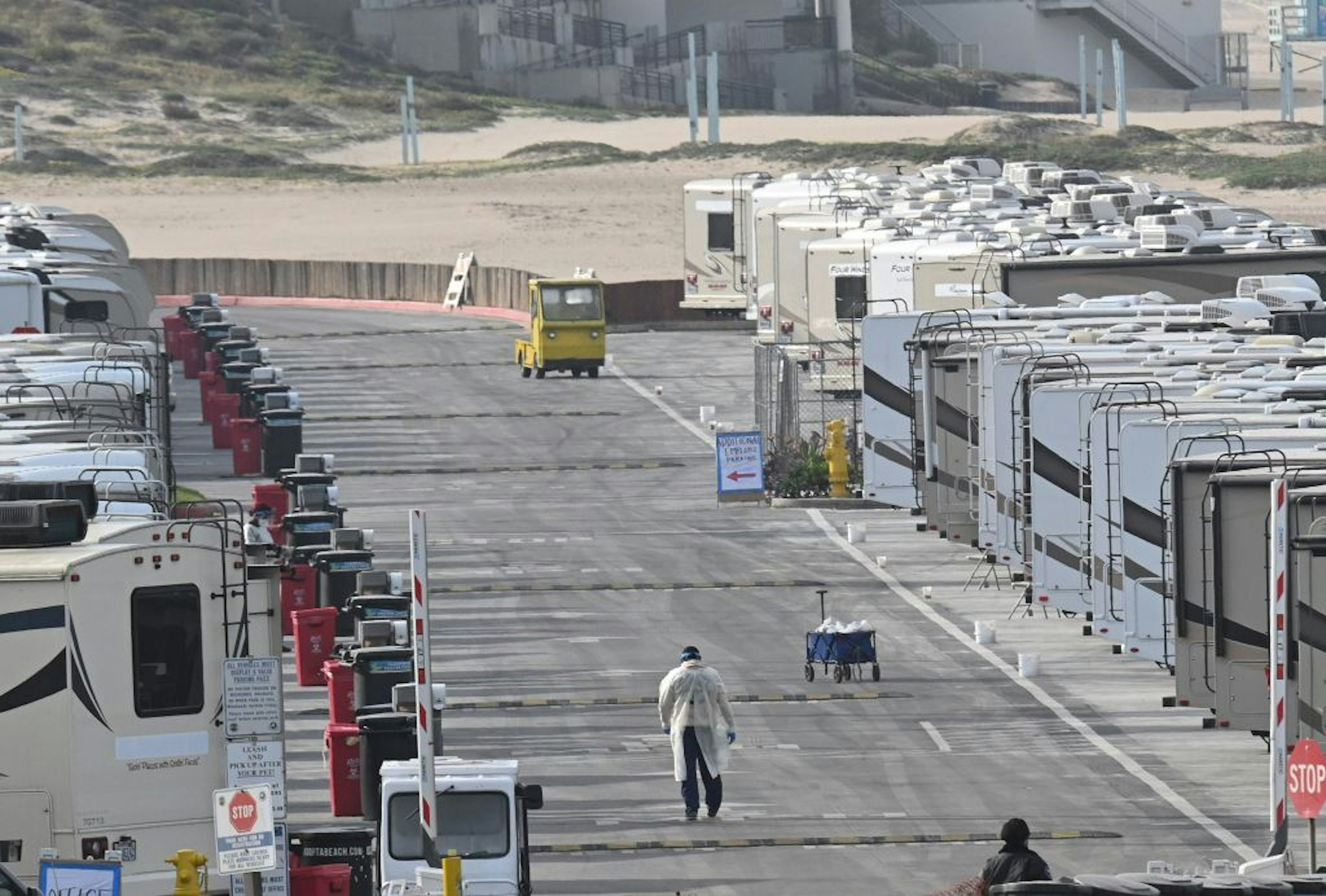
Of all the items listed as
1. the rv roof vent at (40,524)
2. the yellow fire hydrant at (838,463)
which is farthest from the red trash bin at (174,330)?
the rv roof vent at (40,524)

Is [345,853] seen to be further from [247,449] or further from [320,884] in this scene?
[247,449]

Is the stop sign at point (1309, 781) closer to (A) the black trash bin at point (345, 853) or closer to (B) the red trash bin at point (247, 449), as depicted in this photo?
(A) the black trash bin at point (345, 853)

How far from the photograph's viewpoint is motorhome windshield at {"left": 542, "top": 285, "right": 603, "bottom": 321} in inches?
2416

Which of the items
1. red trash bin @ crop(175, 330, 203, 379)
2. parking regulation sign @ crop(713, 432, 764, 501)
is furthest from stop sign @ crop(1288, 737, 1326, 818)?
red trash bin @ crop(175, 330, 203, 379)

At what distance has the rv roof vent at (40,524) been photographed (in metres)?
19.1

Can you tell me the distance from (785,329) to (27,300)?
1542cm

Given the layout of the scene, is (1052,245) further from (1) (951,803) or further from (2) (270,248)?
(2) (270,248)

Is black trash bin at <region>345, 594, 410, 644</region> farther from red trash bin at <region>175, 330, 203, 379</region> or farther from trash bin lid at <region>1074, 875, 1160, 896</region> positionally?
red trash bin at <region>175, 330, 203, 379</region>

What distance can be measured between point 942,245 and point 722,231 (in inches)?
816

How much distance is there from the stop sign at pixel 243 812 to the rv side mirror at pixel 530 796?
3066 millimetres

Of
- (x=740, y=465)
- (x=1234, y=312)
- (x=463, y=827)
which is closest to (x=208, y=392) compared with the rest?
(x=740, y=465)

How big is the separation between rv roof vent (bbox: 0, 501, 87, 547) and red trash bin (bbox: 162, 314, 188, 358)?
4387 centimetres

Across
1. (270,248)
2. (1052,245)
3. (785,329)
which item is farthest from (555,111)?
(1052,245)

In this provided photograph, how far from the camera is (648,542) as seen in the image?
4119 centimetres
